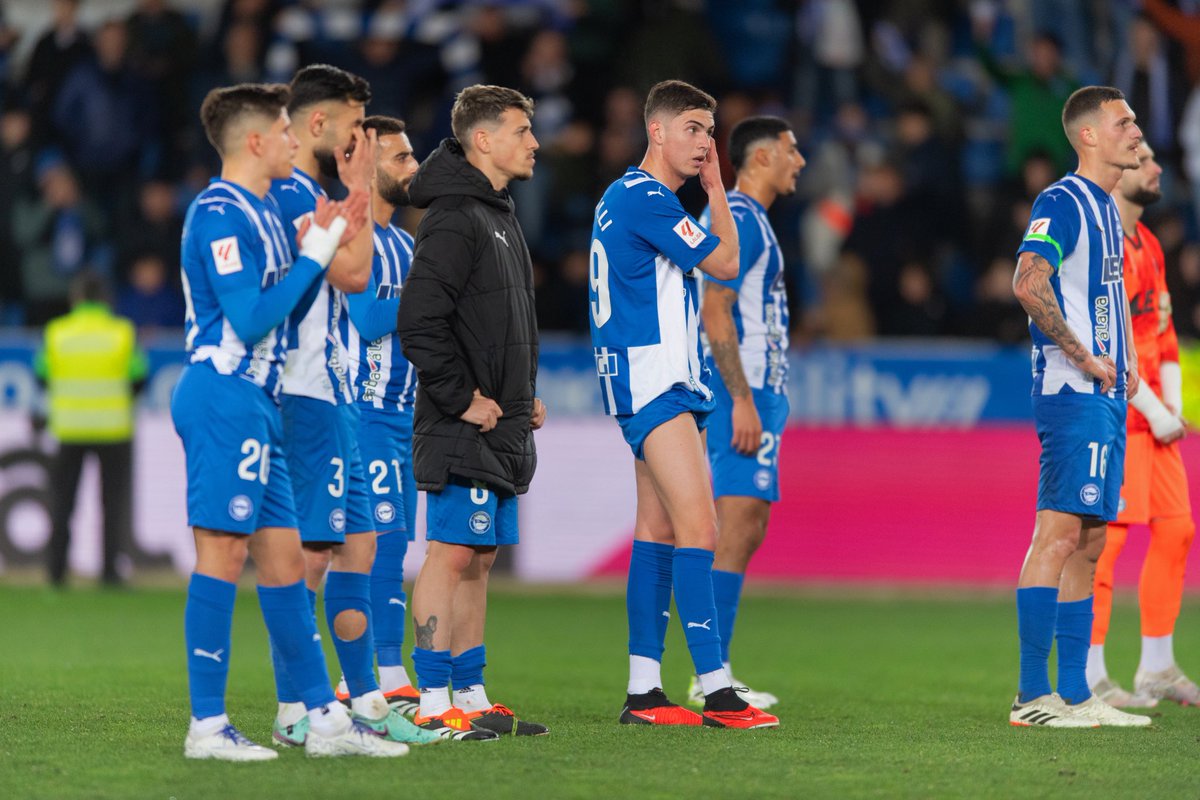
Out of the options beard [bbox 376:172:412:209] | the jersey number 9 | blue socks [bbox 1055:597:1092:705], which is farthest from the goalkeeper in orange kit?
beard [bbox 376:172:412:209]

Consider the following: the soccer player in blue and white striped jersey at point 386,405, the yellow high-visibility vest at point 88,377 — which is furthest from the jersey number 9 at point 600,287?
the yellow high-visibility vest at point 88,377

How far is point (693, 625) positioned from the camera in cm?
694

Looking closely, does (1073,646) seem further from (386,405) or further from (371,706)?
(386,405)

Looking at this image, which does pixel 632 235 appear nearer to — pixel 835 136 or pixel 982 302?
pixel 982 302

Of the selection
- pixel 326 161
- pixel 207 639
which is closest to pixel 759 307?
pixel 326 161

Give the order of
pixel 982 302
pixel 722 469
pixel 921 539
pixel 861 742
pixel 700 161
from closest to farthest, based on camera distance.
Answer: pixel 861 742 < pixel 700 161 < pixel 722 469 < pixel 921 539 < pixel 982 302

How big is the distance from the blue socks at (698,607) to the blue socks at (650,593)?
0.22 m

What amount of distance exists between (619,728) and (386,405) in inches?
70.4

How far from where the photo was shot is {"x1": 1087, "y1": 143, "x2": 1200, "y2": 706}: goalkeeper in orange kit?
8117 mm

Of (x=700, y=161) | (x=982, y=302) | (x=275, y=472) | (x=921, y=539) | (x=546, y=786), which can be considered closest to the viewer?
(x=546, y=786)

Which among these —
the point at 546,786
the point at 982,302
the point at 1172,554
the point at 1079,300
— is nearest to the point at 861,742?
the point at 546,786

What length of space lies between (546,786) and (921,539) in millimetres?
8114

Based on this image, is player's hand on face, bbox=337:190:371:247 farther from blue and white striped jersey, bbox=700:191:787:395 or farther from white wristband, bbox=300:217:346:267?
blue and white striped jersey, bbox=700:191:787:395

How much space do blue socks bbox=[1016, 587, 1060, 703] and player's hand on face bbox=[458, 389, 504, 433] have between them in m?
2.34
